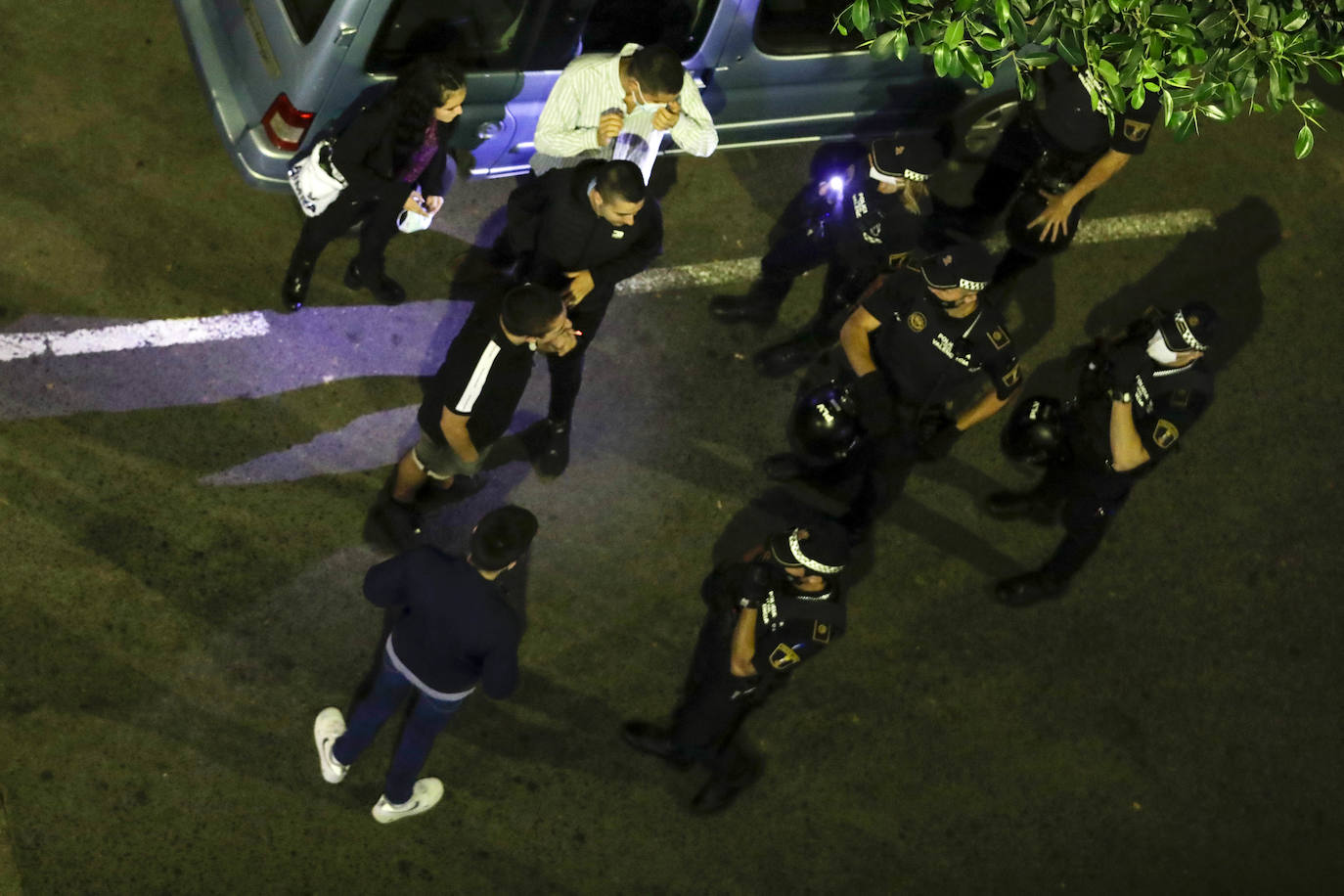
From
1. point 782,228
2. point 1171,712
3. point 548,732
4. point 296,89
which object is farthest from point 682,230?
point 1171,712

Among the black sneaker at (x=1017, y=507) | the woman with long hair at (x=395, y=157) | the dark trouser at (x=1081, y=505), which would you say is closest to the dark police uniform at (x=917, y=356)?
the dark trouser at (x=1081, y=505)

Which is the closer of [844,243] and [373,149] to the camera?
[373,149]

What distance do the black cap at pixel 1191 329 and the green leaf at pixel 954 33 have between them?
2025mm

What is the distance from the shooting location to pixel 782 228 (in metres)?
7.05

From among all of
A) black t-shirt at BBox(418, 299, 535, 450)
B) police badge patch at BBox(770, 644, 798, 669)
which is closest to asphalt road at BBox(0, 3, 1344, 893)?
black t-shirt at BBox(418, 299, 535, 450)

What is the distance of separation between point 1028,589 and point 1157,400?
4.43 ft

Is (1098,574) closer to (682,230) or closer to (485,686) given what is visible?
(682,230)

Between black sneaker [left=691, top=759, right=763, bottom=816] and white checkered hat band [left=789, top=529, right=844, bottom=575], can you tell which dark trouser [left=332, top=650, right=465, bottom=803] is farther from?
white checkered hat band [left=789, top=529, right=844, bottom=575]

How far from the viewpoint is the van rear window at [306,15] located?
5.30m

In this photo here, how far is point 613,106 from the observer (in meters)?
5.50

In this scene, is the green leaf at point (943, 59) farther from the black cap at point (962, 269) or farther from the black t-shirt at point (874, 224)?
the black t-shirt at point (874, 224)

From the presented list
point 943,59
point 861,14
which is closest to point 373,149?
point 861,14

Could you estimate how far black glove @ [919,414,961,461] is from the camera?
6.20 m

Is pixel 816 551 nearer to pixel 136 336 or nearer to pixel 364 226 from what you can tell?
pixel 364 226
